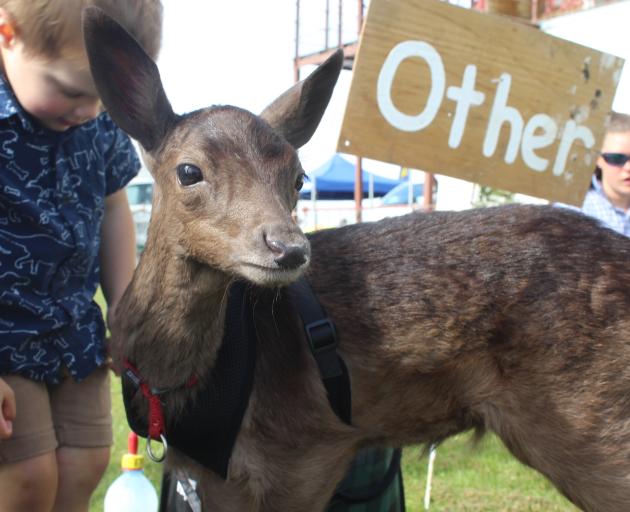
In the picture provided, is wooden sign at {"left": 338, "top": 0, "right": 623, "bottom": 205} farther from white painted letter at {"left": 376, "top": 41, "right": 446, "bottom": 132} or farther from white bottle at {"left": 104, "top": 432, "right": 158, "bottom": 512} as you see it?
white bottle at {"left": 104, "top": 432, "right": 158, "bottom": 512}

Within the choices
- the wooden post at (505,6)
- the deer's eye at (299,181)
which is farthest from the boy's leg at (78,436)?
the wooden post at (505,6)

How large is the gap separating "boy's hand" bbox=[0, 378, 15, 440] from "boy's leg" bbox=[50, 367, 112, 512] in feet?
1.08

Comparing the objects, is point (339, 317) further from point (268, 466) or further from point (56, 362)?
point (56, 362)

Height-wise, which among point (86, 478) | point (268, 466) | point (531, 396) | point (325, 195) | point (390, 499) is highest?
point (531, 396)

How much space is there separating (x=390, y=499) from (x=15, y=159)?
238 centimetres

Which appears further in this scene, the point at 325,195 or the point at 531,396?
the point at 325,195

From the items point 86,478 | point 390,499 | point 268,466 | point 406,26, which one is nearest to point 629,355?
point 268,466

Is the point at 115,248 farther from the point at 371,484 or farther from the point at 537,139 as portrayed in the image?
the point at 537,139

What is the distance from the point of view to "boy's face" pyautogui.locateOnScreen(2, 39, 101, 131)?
2588mm

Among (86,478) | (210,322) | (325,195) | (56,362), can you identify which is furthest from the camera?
(325,195)

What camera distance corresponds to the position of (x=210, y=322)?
261cm

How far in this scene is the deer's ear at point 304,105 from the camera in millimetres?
2938

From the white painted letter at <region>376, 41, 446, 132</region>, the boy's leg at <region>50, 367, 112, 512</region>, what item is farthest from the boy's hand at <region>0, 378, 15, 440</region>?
the white painted letter at <region>376, 41, 446, 132</region>

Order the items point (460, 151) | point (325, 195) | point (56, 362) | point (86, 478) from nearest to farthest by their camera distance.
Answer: point (56, 362)
point (86, 478)
point (460, 151)
point (325, 195)
